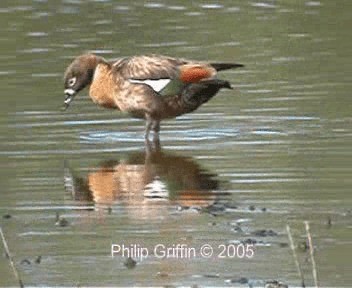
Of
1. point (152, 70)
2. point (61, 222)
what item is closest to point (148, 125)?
point (152, 70)

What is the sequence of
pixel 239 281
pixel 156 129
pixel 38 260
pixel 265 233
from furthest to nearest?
pixel 156 129 < pixel 265 233 < pixel 38 260 < pixel 239 281

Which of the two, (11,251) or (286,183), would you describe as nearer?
(11,251)

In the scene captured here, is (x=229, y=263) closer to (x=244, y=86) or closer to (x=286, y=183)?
(x=286, y=183)

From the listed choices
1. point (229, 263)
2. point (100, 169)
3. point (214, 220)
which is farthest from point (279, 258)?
point (100, 169)

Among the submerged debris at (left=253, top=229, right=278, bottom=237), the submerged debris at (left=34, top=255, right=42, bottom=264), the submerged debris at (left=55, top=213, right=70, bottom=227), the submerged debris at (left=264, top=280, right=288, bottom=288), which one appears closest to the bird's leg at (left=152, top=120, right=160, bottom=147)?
the submerged debris at (left=55, top=213, right=70, bottom=227)

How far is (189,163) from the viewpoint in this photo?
1223cm

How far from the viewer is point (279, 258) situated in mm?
8898

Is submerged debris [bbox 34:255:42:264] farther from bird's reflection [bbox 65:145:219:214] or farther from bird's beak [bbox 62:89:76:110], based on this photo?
bird's beak [bbox 62:89:76:110]

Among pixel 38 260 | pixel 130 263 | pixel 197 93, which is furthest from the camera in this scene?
pixel 197 93

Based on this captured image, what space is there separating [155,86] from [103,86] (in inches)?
19.2

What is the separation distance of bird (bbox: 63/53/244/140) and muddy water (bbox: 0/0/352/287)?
26 centimetres

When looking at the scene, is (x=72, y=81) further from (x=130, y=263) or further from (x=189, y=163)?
(x=130, y=263)

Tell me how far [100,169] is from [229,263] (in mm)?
3498

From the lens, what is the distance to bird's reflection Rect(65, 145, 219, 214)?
10.8m
